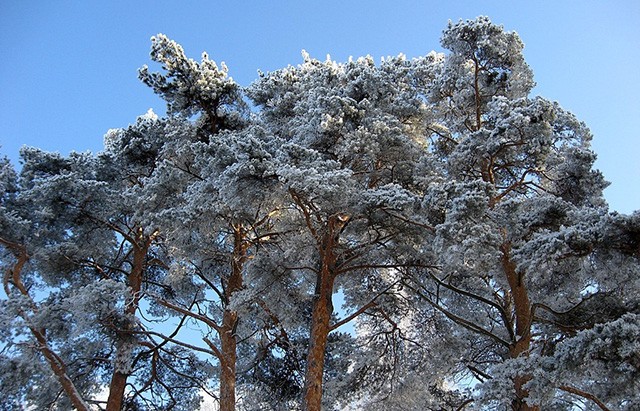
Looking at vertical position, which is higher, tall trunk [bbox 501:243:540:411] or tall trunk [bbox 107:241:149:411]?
tall trunk [bbox 107:241:149:411]

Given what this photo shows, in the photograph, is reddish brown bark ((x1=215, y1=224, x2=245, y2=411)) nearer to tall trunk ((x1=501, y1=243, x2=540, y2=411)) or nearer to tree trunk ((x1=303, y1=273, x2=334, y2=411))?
tree trunk ((x1=303, y1=273, x2=334, y2=411))

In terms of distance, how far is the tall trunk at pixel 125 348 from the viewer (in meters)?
10.1

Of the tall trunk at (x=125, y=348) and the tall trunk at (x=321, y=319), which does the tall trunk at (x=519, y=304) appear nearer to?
the tall trunk at (x=321, y=319)

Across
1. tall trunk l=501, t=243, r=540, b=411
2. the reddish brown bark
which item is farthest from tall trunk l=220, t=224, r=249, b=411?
tall trunk l=501, t=243, r=540, b=411

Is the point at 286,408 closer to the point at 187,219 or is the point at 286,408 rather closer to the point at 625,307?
the point at 187,219

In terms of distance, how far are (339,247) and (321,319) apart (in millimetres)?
1587

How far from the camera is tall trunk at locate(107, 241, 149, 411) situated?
10.1 metres

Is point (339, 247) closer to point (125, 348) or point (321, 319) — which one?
point (321, 319)

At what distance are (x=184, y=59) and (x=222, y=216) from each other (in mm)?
3960

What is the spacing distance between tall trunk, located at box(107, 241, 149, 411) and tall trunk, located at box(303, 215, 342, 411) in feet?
11.3

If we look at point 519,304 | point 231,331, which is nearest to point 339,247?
point 231,331

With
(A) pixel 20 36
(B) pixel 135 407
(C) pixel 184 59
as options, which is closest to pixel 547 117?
(C) pixel 184 59

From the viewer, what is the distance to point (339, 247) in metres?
10.6

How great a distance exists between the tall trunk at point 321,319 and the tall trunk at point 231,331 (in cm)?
162
